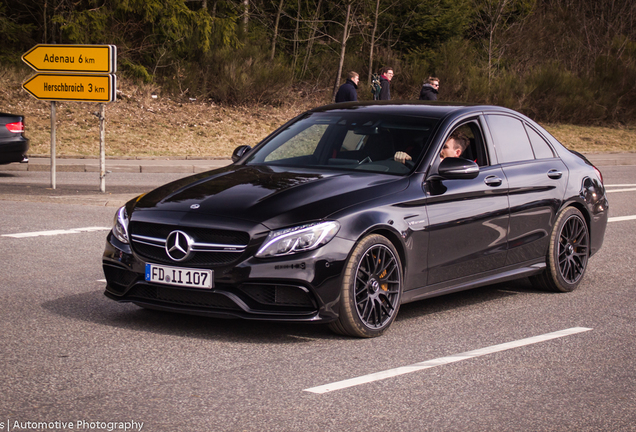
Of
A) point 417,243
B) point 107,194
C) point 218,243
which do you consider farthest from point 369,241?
point 107,194

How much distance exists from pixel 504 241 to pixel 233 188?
7.50 feet

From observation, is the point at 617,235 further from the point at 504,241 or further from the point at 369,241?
the point at 369,241

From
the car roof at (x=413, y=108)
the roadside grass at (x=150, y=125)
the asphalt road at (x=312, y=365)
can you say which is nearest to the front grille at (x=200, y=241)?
the asphalt road at (x=312, y=365)

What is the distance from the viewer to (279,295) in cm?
546

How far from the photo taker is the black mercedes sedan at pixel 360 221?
5.45 m

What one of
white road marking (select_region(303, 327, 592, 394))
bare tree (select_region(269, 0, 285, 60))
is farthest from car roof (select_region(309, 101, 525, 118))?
bare tree (select_region(269, 0, 285, 60))

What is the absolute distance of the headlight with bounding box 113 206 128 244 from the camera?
5891mm

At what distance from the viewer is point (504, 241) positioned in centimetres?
691

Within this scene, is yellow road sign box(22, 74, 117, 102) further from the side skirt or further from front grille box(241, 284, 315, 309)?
front grille box(241, 284, 315, 309)

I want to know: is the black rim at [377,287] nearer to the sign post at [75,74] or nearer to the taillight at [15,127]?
the sign post at [75,74]

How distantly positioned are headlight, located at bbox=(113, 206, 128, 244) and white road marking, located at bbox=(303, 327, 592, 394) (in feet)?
6.44

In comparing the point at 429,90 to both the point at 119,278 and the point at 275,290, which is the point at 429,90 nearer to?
the point at 119,278

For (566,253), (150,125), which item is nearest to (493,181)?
(566,253)

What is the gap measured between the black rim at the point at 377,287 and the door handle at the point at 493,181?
1340 millimetres
